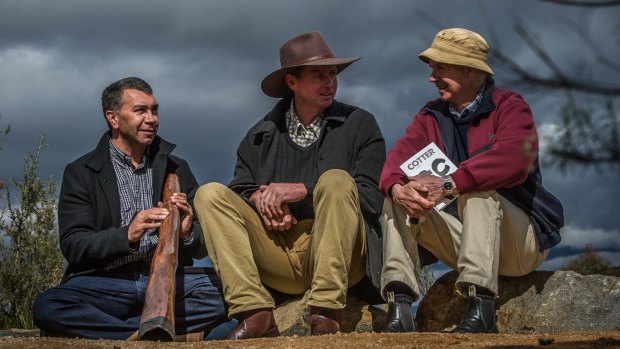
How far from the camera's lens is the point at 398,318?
267 inches

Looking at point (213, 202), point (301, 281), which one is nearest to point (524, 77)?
point (213, 202)

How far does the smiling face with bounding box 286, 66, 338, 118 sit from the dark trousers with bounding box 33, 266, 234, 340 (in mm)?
1817

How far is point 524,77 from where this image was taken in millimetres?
3934

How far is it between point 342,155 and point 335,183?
2.49ft

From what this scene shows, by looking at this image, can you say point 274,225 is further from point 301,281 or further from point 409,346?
point 409,346

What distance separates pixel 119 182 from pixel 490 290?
3.34 metres

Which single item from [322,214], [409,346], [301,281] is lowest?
[409,346]

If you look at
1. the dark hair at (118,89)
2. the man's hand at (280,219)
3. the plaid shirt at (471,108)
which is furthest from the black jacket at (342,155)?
the dark hair at (118,89)

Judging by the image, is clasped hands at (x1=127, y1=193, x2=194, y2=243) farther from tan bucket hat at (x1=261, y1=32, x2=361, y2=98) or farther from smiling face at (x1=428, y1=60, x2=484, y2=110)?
smiling face at (x1=428, y1=60, x2=484, y2=110)

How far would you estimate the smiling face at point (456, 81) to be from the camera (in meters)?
7.12

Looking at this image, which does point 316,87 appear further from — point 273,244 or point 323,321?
point 323,321

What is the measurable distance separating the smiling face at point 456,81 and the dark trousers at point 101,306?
2.67m

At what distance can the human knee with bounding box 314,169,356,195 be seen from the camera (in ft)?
22.3

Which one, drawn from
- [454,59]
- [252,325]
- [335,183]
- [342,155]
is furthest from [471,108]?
[252,325]
